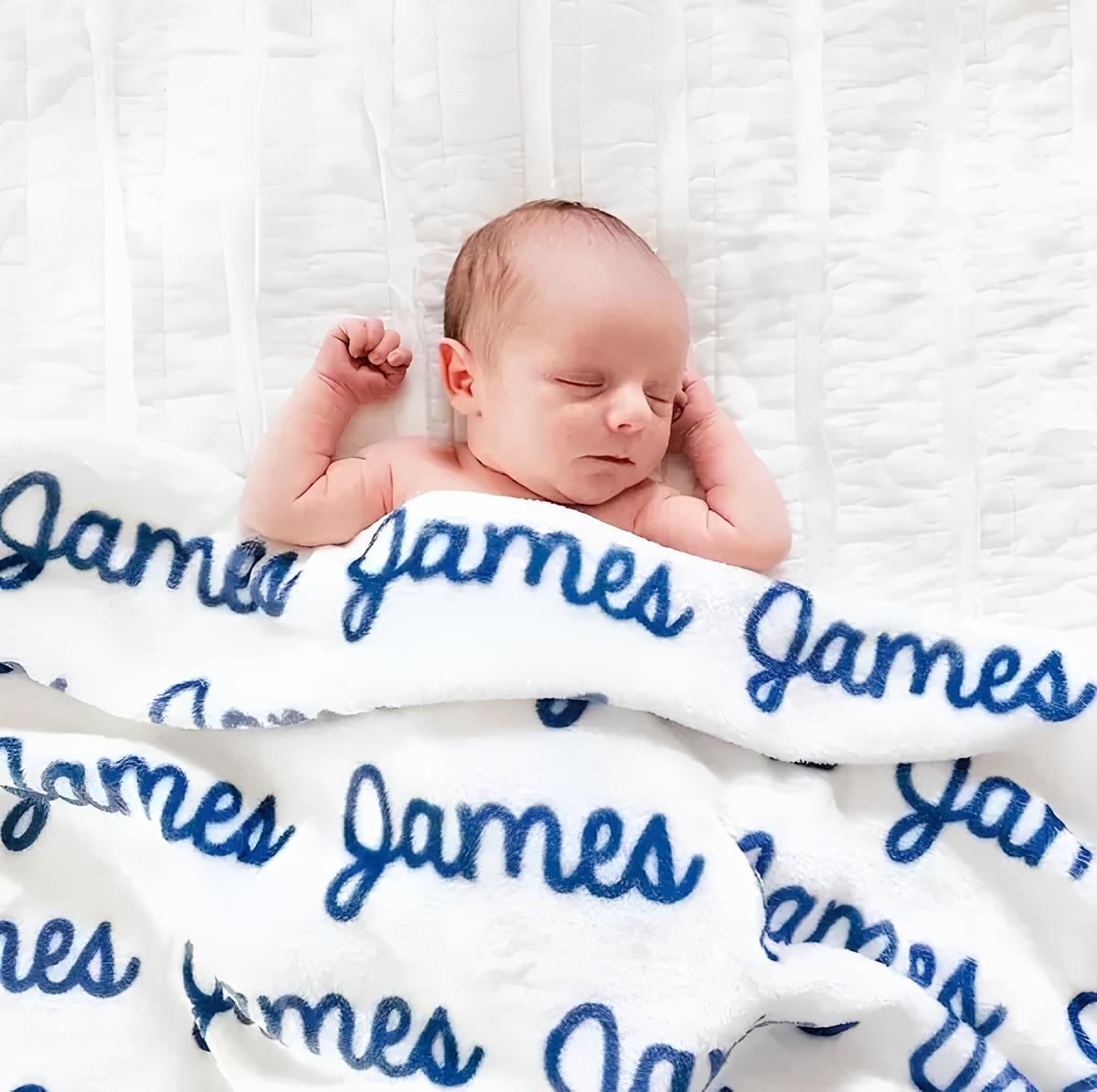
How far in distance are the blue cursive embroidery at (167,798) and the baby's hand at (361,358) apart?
12.6 inches

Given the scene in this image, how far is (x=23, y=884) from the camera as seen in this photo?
85 centimetres

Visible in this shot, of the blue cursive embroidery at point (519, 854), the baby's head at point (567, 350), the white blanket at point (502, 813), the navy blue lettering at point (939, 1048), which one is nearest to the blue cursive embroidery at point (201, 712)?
the white blanket at point (502, 813)

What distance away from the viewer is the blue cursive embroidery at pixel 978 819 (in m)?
0.83

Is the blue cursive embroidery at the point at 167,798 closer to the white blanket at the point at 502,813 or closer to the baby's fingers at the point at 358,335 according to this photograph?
the white blanket at the point at 502,813

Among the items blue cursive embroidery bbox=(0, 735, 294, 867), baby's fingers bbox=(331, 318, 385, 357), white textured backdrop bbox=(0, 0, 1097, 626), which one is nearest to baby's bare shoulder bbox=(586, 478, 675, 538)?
white textured backdrop bbox=(0, 0, 1097, 626)

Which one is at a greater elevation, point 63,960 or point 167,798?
point 167,798

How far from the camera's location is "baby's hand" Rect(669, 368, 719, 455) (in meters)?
0.94

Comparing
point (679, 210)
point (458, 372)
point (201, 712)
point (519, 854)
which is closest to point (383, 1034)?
point (519, 854)

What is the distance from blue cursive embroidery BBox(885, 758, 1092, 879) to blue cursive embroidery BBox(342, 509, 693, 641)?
0.72 feet

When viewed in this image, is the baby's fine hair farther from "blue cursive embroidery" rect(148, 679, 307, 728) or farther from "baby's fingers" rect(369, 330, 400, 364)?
"blue cursive embroidery" rect(148, 679, 307, 728)

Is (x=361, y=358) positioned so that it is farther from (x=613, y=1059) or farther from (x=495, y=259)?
(x=613, y=1059)

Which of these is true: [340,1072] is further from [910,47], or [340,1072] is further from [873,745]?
[910,47]

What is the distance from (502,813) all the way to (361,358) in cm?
38

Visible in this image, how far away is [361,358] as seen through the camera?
0.92 meters
